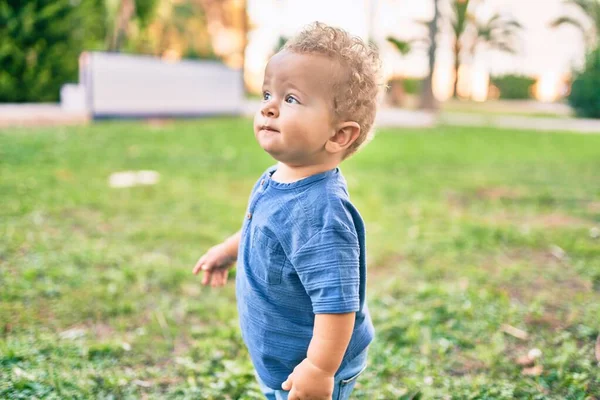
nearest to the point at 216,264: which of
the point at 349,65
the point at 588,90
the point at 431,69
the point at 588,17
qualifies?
the point at 349,65

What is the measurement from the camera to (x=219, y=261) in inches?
79.0

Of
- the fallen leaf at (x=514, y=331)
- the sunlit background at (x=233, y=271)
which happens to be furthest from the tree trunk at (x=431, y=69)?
the fallen leaf at (x=514, y=331)

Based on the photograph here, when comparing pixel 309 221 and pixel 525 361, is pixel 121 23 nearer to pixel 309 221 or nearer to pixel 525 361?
pixel 525 361

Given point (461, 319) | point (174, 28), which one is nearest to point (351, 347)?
point (461, 319)

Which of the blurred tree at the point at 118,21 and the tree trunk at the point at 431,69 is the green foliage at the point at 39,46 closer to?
the blurred tree at the point at 118,21

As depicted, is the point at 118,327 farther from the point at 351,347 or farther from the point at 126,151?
the point at 126,151

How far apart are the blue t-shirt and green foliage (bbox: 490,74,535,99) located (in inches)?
1431

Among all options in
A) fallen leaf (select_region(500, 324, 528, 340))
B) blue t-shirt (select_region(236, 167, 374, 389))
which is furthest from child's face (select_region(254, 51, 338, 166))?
fallen leaf (select_region(500, 324, 528, 340))

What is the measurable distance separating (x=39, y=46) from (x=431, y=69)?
10.6 meters

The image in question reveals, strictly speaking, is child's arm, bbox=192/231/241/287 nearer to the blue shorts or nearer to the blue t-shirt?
the blue t-shirt

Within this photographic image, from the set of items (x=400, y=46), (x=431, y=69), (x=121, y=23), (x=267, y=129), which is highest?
(x=121, y=23)

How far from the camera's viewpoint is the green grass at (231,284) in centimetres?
236

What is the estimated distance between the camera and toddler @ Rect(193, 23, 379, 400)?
1.48 meters

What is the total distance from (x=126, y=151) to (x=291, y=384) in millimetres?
6941
